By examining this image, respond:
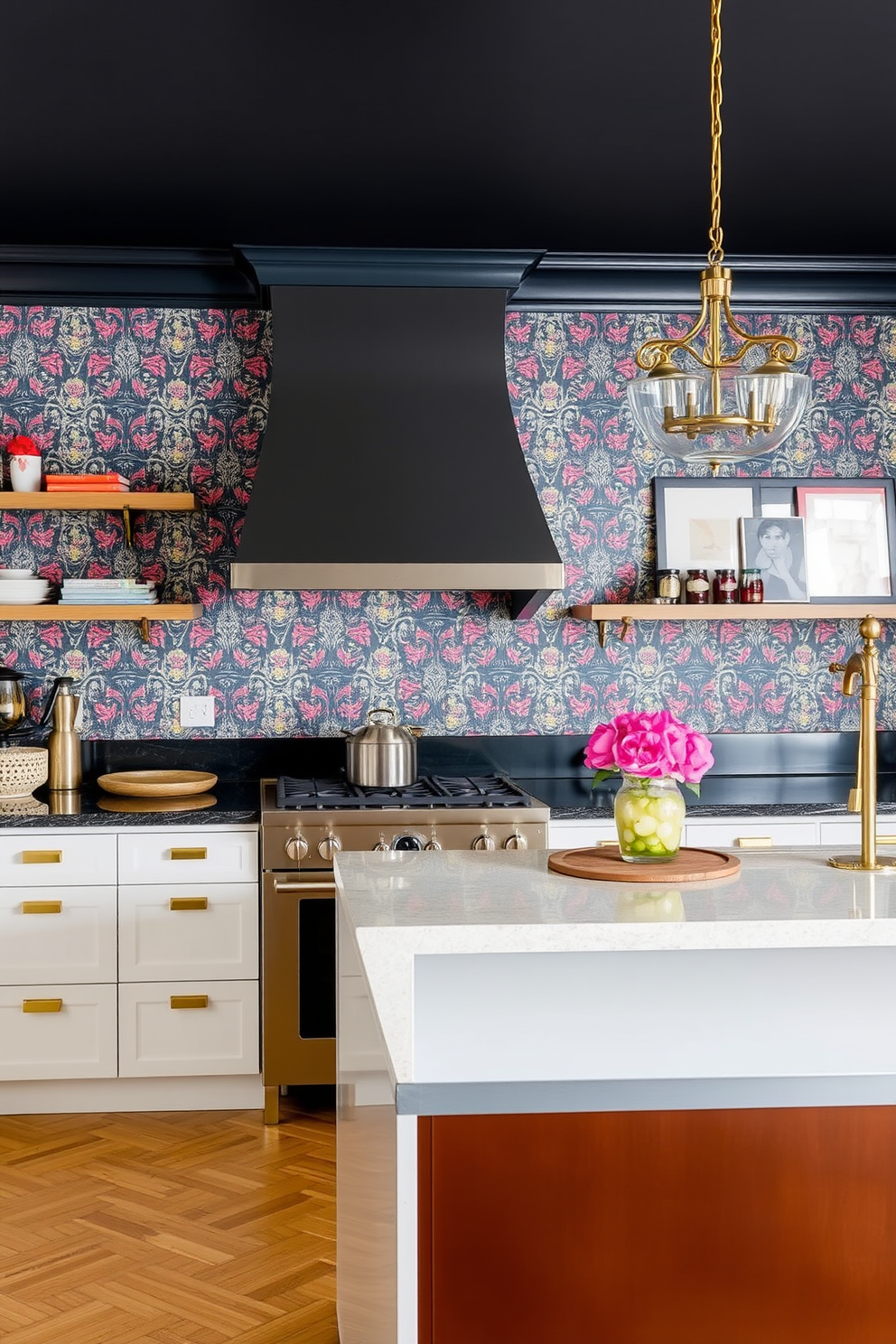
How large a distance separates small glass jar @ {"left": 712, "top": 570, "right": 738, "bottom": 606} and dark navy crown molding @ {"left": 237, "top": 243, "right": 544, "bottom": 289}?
1.18m

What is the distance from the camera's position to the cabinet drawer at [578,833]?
364 centimetres

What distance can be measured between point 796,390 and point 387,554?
2041 millimetres

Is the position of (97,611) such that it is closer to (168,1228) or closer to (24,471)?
(24,471)

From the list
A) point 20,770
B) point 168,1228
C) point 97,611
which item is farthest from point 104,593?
point 168,1228

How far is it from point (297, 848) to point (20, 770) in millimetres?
933

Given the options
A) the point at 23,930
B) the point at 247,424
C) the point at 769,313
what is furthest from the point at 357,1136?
the point at 769,313

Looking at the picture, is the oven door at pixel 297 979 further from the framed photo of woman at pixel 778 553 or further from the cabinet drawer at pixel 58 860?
the framed photo of woman at pixel 778 553

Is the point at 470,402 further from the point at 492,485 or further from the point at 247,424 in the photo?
the point at 247,424

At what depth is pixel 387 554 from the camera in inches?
148

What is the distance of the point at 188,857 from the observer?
352cm

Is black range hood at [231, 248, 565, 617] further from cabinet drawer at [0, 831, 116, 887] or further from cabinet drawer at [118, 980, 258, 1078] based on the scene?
cabinet drawer at [118, 980, 258, 1078]

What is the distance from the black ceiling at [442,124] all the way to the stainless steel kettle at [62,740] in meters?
1.44

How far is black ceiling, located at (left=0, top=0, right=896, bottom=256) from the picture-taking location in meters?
2.50

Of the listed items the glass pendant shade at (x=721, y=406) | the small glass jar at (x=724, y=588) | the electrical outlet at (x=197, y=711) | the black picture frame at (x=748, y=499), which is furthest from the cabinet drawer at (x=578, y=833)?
the glass pendant shade at (x=721, y=406)
